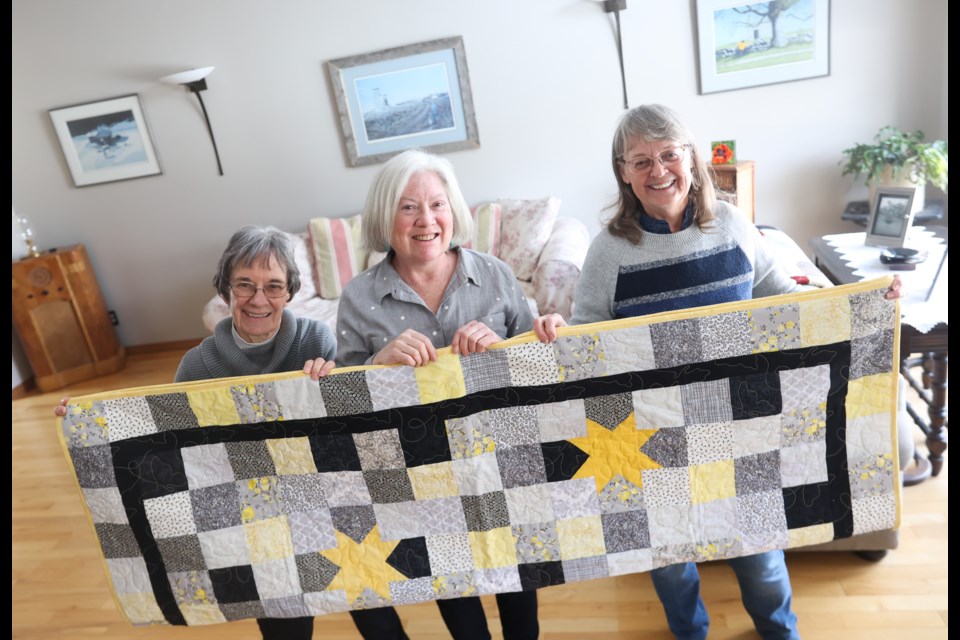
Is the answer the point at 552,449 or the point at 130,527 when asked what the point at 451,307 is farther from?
the point at 130,527

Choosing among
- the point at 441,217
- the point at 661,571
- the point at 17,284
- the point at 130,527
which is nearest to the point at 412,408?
the point at 441,217

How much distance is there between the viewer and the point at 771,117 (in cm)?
375

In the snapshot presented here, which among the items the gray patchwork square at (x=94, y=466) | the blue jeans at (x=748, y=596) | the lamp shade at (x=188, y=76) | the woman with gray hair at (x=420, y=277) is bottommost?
the blue jeans at (x=748, y=596)

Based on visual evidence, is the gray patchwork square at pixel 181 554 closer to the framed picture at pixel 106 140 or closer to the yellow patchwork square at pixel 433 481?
the yellow patchwork square at pixel 433 481

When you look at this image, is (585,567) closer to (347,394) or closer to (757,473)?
(757,473)

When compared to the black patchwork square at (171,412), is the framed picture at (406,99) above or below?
above

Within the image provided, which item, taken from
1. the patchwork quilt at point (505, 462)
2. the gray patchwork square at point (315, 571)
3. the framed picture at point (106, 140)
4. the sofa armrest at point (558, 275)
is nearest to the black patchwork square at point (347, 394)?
the patchwork quilt at point (505, 462)

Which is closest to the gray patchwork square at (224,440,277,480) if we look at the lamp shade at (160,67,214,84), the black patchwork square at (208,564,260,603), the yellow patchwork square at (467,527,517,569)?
the black patchwork square at (208,564,260,603)

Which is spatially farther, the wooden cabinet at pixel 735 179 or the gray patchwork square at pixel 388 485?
the wooden cabinet at pixel 735 179

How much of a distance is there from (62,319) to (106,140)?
120cm

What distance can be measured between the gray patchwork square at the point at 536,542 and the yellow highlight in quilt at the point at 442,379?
32cm

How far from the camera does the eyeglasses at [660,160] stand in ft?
4.54

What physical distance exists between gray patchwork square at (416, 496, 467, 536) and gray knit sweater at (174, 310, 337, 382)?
392 mm

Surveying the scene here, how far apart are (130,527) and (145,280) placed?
3.82 meters
